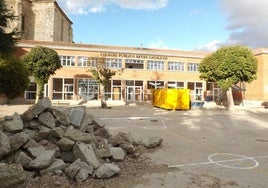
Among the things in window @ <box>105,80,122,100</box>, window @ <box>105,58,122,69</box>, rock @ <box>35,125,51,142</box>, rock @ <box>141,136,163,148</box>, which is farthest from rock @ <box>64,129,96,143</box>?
window @ <box>105,58,122,69</box>

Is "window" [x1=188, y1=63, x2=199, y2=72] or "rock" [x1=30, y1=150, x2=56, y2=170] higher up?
"window" [x1=188, y1=63, x2=199, y2=72]

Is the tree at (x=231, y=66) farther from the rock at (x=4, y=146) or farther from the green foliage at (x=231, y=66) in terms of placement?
the rock at (x=4, y=146)

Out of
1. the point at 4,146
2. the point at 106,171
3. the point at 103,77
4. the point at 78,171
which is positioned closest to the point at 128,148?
the point at 106,171

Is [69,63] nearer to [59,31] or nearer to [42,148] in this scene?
[59,31]

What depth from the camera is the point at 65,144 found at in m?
7.65

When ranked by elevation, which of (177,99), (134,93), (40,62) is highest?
(40,62)

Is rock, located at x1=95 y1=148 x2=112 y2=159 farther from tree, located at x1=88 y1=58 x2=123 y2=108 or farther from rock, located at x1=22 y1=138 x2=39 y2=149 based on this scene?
tree, located at x1=88 y1=58 x2=123 y2=108

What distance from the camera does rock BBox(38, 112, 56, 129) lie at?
859 centimetres

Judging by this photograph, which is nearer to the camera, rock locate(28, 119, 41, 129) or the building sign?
rock locate(28, 119, 41, 129)

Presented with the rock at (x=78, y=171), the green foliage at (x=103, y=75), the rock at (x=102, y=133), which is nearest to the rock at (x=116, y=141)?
the rock at (x=102, y=133)

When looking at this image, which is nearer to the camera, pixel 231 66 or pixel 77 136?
pixel 77 136

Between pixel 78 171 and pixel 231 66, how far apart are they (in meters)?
26.1

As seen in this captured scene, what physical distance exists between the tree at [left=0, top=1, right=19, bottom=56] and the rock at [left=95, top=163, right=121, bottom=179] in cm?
572

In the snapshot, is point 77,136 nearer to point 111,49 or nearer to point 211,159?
point 211,159
